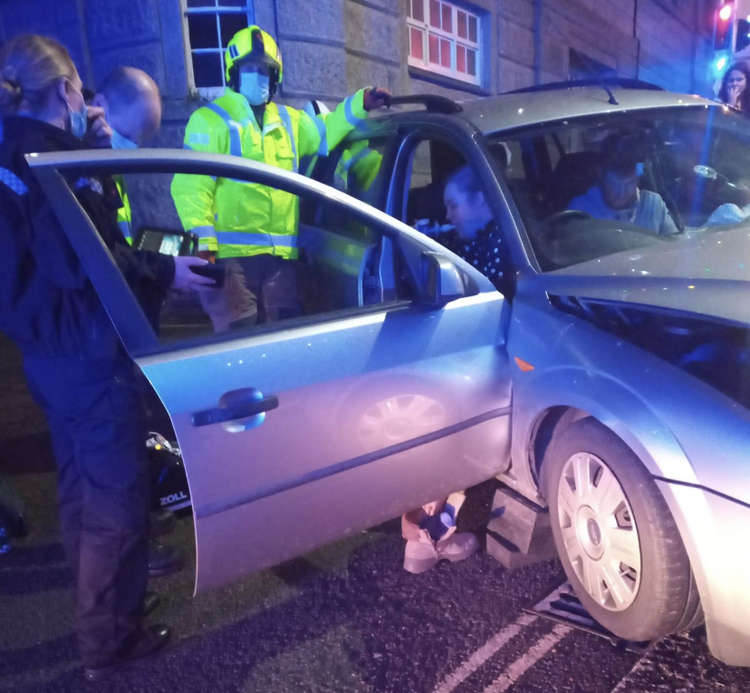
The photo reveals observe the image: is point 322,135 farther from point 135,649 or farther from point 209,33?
point 209,33

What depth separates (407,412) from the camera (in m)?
2.23

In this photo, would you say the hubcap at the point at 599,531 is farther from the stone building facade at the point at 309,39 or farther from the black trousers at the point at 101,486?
the stone building facade at the point at 309,39

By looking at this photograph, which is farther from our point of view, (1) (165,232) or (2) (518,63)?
(2) (518,63)

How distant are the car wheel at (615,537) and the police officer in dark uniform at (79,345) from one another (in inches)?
52.3

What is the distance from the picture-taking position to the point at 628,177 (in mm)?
3035

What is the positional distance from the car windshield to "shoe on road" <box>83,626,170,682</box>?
191 centimetres

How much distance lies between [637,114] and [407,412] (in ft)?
5.91

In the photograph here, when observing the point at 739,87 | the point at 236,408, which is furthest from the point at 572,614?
the point at 739,87

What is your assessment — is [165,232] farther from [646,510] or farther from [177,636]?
[646,510]

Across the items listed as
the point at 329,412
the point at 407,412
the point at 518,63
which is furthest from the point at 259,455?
the point at 518,63

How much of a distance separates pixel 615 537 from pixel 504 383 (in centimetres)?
65

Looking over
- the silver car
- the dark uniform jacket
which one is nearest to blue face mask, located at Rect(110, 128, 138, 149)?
the silver car

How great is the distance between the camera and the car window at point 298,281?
7.38 ft

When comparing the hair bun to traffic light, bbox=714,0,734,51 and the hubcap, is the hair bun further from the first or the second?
traffic light, bbox=714,0,734,51
